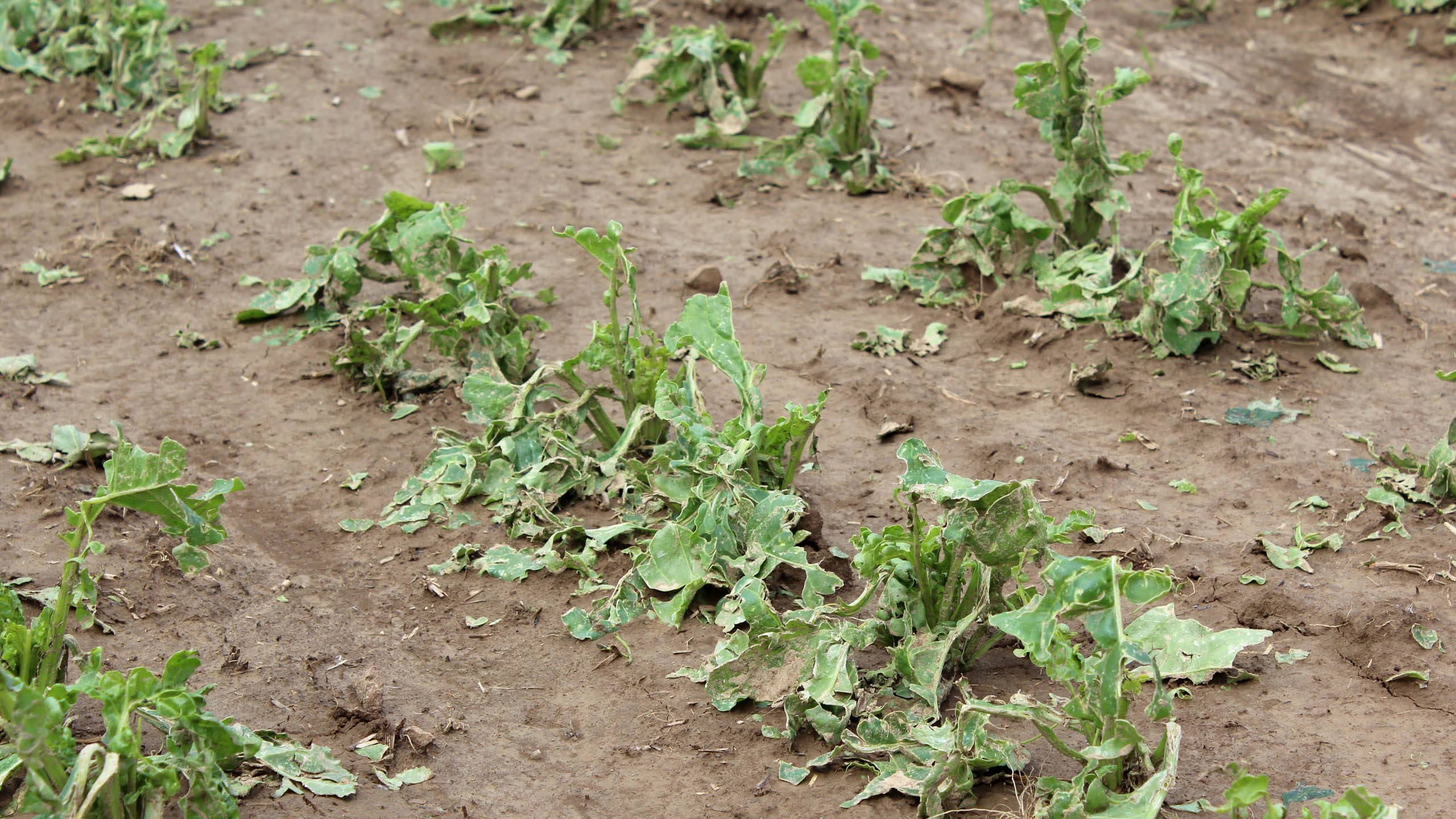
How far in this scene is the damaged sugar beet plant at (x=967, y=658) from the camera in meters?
Answer: 2.16

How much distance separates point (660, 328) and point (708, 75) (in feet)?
6.63

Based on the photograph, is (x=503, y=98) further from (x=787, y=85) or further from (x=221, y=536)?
(x=221, y=536)

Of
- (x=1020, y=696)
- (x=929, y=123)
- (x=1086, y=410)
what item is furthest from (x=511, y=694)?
(x=929, y=123)

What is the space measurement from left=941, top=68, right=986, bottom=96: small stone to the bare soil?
0.29 ft

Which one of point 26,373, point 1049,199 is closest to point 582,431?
point 26,373

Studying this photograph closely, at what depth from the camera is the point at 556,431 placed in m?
3.44

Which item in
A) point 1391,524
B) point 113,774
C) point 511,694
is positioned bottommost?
point 511,694

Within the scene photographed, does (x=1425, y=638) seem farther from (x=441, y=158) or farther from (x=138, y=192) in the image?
(x=138, y=192)

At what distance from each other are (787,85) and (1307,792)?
4803 mm

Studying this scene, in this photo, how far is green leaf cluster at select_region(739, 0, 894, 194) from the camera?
5.16 meters

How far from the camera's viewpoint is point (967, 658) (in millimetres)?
2689

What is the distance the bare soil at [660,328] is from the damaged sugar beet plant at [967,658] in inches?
5.9

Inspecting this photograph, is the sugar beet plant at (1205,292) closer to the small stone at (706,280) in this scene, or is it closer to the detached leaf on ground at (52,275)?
the small stone at (706,280)

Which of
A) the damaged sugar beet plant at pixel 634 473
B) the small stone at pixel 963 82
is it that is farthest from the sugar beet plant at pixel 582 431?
the small stone at pixel 963 82
